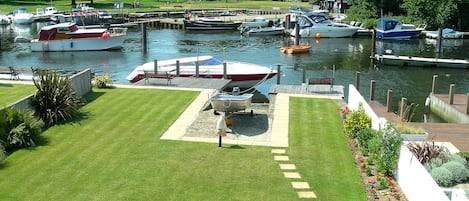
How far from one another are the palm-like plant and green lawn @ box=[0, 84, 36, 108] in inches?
88.7

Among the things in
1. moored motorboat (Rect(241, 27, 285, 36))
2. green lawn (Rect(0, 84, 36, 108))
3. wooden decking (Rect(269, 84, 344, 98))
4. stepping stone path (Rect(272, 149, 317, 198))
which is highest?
moored motorboat (Rect(241, 27, 285, 36))

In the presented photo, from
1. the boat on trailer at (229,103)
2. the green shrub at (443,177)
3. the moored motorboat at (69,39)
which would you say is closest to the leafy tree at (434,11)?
the moored motorboat at (69,39)

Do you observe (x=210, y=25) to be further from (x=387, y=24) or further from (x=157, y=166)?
(x=157, y=166)

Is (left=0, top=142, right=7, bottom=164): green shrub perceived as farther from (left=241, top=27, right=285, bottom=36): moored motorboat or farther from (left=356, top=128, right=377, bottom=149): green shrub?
(left=241, top=27, right=285, bottom=36): moored motorboat

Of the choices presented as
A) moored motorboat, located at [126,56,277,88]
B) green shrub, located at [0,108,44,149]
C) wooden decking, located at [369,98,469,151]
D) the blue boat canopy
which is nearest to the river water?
moored motorboat, located at [126,56,277,88]

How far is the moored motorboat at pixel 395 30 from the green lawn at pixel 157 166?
167ft

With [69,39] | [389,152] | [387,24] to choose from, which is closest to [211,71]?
[389,152]

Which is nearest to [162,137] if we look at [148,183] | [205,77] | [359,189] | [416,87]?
[148,183]

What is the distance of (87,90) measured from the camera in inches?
969

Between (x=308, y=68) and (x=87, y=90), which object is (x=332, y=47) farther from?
(x=87, y=90)

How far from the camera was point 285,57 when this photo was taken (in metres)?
52.4

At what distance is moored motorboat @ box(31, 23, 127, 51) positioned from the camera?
56.0 metres

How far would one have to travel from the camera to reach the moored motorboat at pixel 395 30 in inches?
2687

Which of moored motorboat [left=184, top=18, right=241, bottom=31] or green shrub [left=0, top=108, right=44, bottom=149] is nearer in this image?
green shrub [left=0, top=108, right=44, bottom=149]
